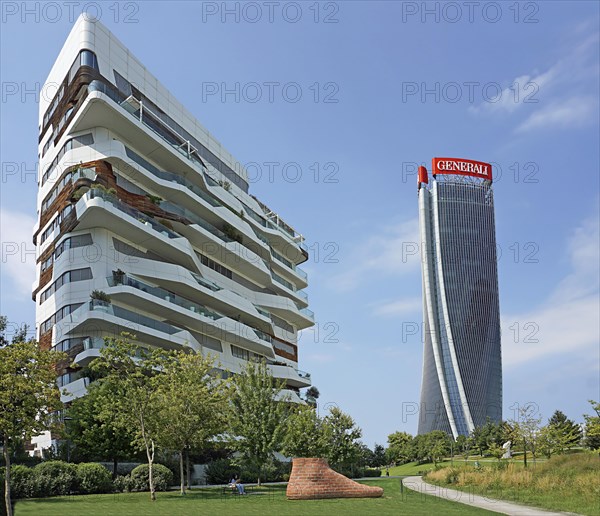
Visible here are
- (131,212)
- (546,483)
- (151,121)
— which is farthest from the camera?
(151,121)

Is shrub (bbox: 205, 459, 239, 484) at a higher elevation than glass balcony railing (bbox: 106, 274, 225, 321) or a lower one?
lower

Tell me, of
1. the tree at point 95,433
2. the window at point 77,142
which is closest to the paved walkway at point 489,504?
the tree at point 95,433

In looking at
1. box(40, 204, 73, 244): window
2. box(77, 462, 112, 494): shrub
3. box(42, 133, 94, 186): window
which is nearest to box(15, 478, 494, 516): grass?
box(77, 462, 112, 494): shrub

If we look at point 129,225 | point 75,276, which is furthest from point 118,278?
point 129,225

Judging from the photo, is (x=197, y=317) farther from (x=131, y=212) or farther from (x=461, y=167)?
(x=461, y=167)

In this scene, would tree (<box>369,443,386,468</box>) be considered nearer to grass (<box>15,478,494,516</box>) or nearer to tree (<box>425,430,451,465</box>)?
tree (<box>425,430,451,465</box>)

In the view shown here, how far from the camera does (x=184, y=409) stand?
34.6m

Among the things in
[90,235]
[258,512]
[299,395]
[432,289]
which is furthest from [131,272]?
[432,289]

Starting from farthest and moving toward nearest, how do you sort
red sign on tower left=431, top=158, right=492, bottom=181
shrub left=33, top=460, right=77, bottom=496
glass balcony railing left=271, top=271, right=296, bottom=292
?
red sign on tower left=431, top=158, right=492, bottom=181
glass balcony railing left=271, top=271, right=296, bottom=292
shrub left=33, top=460, right=77, bottom=496

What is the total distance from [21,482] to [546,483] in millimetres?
24242

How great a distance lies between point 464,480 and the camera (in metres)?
37.4

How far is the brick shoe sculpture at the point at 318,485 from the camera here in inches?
1163

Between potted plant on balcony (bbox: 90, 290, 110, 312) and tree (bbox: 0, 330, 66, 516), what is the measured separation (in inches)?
703

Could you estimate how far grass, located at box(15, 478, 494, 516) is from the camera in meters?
Result: 23.2
